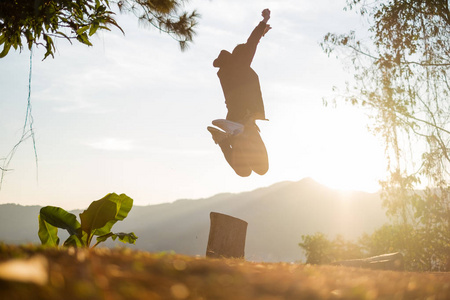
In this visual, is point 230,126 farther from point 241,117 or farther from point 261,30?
point 261,30

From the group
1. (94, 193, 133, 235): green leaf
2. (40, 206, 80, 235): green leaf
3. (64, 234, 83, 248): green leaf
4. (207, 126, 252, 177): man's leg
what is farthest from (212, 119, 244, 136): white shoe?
(64, 234, 83, 248): green leaf

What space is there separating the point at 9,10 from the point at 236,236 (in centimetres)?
450

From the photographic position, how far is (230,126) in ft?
23.2

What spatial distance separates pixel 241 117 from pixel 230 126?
0.36 metres

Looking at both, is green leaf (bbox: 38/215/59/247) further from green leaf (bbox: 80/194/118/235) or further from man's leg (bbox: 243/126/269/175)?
man's leg (bbox: 243/126/269/175)

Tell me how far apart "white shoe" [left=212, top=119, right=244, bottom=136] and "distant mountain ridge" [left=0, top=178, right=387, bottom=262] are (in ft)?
406

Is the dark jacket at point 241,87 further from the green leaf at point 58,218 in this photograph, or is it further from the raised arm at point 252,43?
the green leaf at point 58,218

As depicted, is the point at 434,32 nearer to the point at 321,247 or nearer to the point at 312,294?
the point at 321,247

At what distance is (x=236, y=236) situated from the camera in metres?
6.60

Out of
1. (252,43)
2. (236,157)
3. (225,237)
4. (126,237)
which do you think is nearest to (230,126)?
(236,157)

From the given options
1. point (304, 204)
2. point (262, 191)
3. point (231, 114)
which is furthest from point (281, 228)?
point (231, 114)

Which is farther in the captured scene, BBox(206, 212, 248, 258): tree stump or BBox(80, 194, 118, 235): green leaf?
BBox(206, 212, 248, 258): tree stump

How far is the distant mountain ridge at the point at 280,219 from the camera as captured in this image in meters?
140

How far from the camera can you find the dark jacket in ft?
23.8
